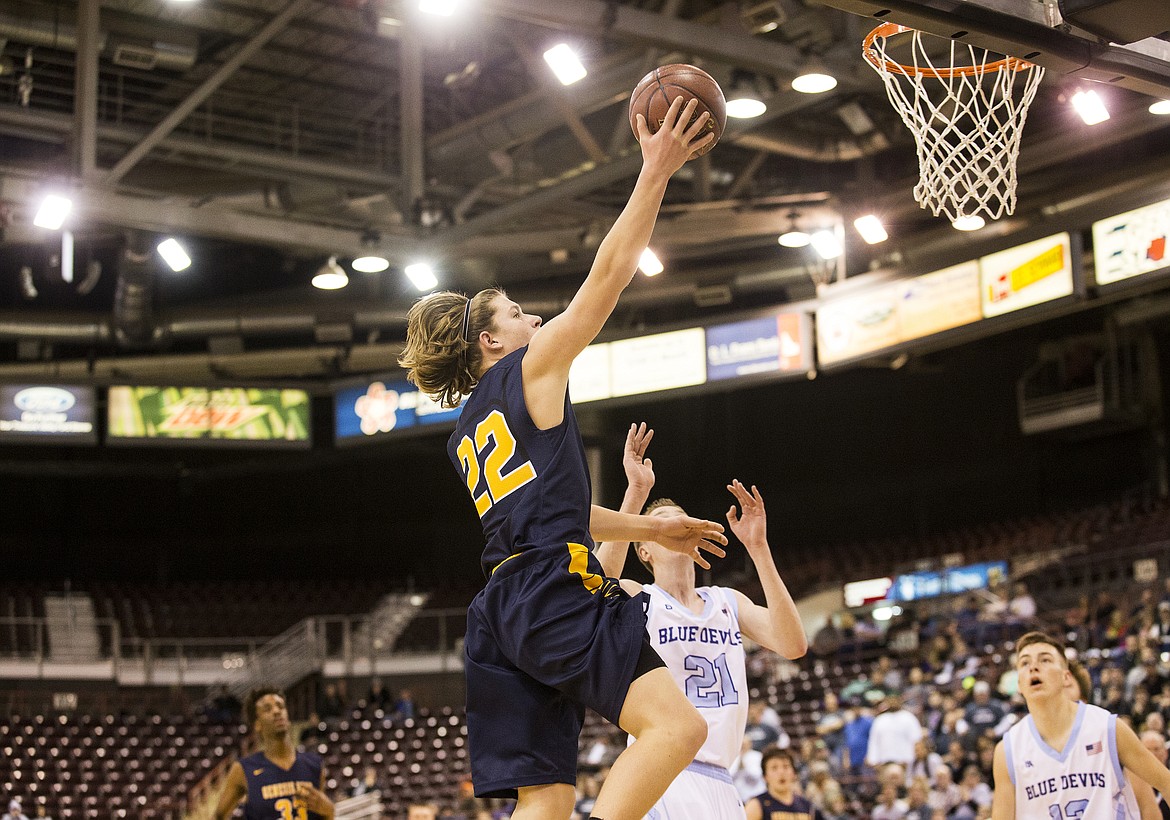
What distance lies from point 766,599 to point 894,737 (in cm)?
926

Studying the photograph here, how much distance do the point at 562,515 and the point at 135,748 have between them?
17319mm

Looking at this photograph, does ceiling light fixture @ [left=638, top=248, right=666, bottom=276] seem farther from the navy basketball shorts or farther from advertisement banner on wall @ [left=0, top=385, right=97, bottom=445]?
the navy basketball shorts

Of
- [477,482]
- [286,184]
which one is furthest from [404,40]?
[477,482]

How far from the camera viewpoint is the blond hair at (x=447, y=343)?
3.88 metres

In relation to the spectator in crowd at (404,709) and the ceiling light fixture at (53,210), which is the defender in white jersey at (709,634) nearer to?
the ceiling light fixture at (53,210)

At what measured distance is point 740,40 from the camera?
11820 mm

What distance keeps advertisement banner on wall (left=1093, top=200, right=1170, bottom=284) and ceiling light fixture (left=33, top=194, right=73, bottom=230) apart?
32.0 feet

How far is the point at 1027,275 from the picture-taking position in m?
14.2

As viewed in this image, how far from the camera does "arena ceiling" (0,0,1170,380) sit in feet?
42.4

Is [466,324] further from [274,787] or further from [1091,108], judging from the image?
[1091,108]

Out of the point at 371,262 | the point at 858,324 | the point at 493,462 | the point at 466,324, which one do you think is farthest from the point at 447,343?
the point at 858,324

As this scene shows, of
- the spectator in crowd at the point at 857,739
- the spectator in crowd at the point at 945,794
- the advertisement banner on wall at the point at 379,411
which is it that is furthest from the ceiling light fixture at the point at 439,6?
the advertisement banner on wall at the point at 379,411

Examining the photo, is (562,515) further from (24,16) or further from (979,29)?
(24,16)

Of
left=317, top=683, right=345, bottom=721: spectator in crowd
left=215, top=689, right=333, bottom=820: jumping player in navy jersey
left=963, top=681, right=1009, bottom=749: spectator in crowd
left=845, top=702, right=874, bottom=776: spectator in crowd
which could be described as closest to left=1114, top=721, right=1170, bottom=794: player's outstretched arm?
left=215, top=689, right=333, bottom=820: jumping player in navy jersey
